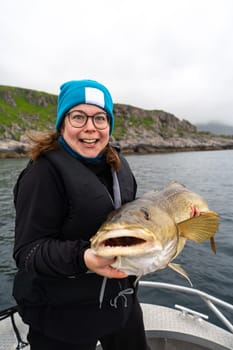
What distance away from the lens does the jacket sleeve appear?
1.88 m

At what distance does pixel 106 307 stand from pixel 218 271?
20.5ft

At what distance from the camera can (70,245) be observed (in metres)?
1.92

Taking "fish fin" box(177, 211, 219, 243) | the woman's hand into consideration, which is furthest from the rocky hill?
the woman's hand

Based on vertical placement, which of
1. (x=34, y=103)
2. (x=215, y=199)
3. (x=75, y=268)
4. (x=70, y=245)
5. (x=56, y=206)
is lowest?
(x=215, y=199)

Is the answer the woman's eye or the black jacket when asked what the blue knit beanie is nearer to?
the woman's eye

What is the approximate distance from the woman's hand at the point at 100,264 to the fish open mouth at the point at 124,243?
82 mm

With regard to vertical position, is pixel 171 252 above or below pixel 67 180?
below

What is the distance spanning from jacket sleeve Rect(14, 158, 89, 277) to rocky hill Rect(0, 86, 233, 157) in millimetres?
66347

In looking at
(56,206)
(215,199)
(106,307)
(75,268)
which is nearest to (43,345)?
(106,307)

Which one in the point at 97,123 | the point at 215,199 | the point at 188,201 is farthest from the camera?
the point at 215,199

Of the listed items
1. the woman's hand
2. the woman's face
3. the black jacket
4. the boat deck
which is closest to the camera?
the woman's hand

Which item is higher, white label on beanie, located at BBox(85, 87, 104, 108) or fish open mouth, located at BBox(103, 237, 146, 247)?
white label on beanie, located at BBox(85, 87, 104, 108)

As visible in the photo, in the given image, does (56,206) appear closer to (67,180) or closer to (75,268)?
(67,180)

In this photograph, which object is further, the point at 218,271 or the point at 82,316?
the point at 218,271
